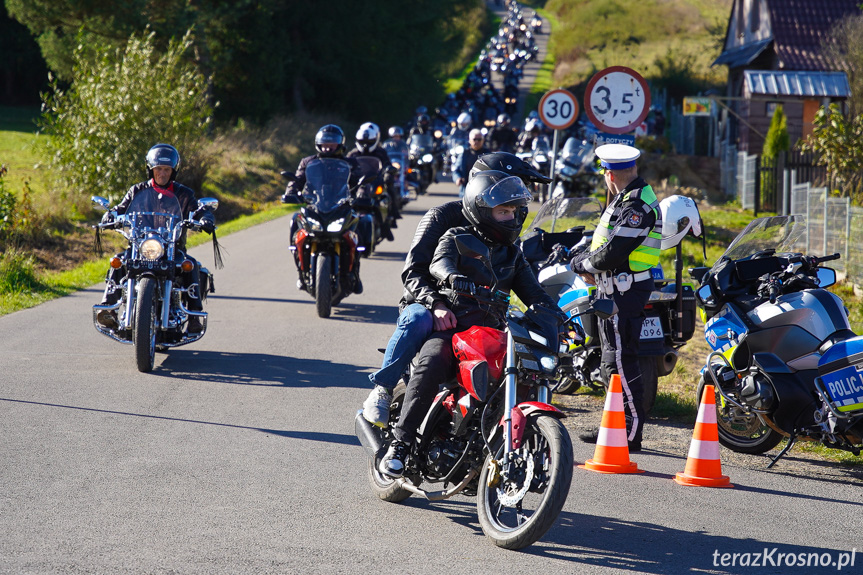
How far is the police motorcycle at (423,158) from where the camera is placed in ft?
91.1

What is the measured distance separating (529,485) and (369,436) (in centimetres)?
108

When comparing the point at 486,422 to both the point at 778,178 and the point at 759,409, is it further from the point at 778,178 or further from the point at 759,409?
the point at 778,178

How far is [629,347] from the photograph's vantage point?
674 cm

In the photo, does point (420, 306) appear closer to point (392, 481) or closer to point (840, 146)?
point (392, 481)

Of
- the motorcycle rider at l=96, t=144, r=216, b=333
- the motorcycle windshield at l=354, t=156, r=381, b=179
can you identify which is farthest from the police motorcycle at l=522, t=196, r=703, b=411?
the motorcycle windshield at l=354, t=156, r=381, b=179

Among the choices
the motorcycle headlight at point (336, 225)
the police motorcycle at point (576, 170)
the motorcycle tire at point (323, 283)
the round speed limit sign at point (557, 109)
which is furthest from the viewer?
the police motorcycle at point (576, 170)

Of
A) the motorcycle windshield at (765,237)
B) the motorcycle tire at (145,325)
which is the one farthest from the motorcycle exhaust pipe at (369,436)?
the motorcycle tire at (145,325)

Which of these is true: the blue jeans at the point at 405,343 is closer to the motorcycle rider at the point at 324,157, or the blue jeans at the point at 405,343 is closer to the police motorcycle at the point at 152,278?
the police motorcycle at the point at 152,278

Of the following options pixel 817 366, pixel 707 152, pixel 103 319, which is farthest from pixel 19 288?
pixel 707 152

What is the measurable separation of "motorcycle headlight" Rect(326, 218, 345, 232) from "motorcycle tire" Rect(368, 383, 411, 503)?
5.98 metres

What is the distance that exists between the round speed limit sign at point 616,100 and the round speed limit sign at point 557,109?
3007 mm

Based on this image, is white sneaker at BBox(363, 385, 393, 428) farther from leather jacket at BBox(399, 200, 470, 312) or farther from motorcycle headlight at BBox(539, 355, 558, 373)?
motorcycle headlight at BBox(539, 355, 558, 373)

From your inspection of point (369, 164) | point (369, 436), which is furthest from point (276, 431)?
point (369, 164)

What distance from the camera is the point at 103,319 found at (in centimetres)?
870
